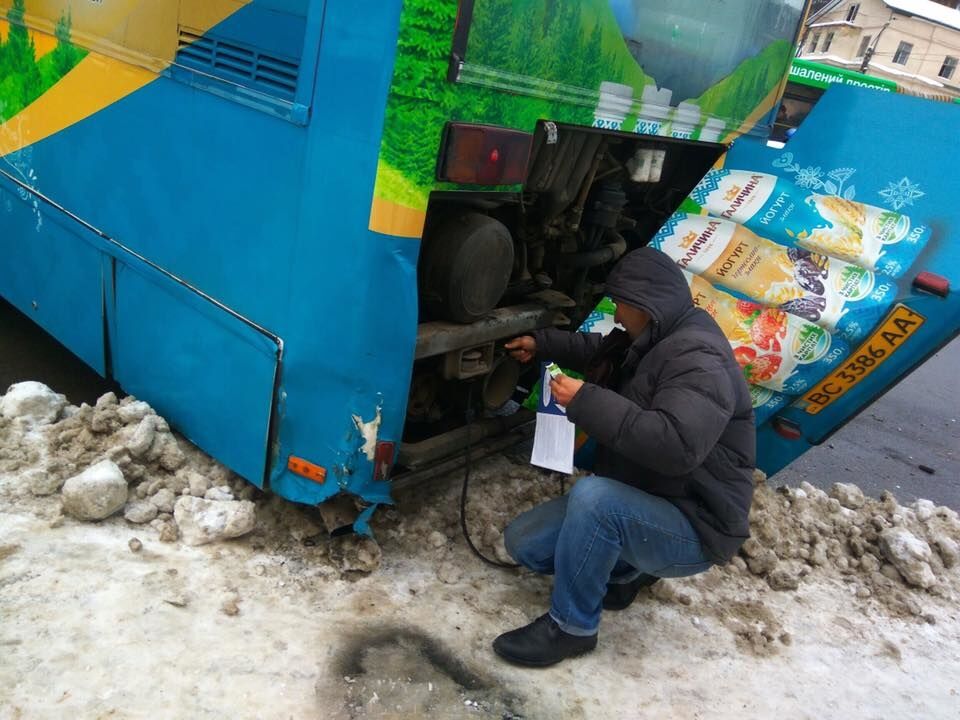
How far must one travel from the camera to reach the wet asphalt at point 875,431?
4105 mm

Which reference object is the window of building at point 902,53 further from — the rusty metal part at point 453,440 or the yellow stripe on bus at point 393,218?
the yellow stripe on bus at point 393,218

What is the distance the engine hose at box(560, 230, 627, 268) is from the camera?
11.1ft

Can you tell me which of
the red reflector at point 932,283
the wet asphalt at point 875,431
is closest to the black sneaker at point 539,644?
the red reflector at point 932,283

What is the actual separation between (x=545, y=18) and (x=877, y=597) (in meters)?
2.76

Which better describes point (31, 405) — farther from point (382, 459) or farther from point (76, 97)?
point (382, 459)

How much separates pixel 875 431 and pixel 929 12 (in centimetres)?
3536

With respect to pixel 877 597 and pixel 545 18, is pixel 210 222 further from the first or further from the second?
pixel 877 597

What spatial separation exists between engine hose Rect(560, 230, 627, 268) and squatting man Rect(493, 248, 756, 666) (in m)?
0.82

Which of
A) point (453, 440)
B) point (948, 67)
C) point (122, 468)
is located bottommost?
point (122, 468)

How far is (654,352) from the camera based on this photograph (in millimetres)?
2367

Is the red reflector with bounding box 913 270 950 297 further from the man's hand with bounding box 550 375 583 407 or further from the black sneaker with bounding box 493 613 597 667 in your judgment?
the black sneaker with bounding box 493 613 597 667

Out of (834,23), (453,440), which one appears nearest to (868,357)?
(453,440)

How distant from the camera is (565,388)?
94.7 inches

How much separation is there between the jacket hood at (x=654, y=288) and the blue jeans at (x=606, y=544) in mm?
545
